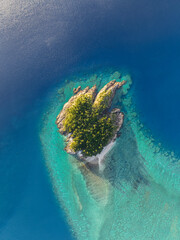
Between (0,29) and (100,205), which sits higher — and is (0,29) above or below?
above

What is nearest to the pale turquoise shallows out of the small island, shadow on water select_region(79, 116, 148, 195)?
shadow on water select_region(79, 116, 148, 195)

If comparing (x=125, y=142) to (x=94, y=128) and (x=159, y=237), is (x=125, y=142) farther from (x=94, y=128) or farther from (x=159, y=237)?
(x=159, y=237)

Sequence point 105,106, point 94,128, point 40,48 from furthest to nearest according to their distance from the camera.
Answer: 1. point 40,48
2. point 105,106
3. point 94,128

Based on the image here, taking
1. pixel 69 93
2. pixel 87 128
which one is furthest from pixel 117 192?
pixel 69 93

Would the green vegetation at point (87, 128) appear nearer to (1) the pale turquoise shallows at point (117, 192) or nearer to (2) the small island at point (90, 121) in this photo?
(2) the small island at point (90, 121)

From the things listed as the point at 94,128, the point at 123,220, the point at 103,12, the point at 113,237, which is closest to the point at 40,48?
the point at 103,12

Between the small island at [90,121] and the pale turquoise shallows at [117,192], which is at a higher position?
the small island at [90,121]

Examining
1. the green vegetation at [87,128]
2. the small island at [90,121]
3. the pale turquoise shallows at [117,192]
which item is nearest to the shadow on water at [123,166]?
the pale turquoise shallows at [117,192]
